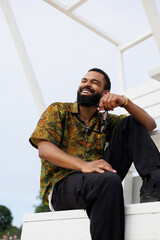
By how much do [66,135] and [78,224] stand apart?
454 millimetres

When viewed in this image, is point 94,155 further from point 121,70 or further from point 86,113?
point 121,70

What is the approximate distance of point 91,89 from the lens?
1700 mm

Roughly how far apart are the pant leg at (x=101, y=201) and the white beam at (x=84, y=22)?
5.89ft

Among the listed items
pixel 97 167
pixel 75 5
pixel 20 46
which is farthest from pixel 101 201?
pixel 75 5

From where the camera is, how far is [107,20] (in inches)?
136

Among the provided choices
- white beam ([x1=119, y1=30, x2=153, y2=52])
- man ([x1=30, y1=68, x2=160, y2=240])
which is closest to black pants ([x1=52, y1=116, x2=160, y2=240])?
man ([x1=30, y1=68, x2=160, y2=240])

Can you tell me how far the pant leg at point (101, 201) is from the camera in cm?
104

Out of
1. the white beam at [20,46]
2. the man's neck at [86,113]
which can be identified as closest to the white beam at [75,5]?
the white beam at [20,46]

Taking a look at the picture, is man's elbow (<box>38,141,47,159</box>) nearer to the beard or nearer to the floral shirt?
the floral shirt

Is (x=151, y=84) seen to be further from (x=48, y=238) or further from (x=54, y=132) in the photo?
(x=48, y=238)

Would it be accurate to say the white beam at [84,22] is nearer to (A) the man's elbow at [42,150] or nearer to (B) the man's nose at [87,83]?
(B) the man's nose at [87,83]

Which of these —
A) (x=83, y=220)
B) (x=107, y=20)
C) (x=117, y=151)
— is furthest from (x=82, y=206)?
(x=107, y=20)

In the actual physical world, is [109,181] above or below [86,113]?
below

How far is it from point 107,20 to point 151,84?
1144 millimetres
